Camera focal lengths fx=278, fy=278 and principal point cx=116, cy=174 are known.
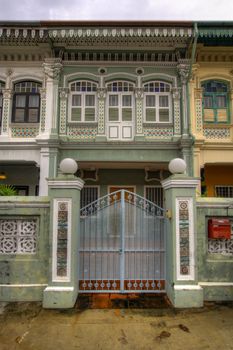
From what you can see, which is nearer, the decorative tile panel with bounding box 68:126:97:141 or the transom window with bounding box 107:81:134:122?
the decorative tile panel with bounding box 68:126:97:141

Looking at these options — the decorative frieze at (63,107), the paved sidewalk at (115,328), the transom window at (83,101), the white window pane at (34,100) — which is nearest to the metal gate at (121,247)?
the paved sidewalk at (115,328)

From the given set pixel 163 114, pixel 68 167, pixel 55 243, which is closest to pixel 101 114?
pixel 163 114

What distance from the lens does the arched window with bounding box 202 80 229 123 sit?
428 inches

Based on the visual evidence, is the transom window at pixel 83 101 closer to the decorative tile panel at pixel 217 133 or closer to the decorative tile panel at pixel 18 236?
the decorative tile panel at pixel 217 133

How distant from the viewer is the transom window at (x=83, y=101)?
10766mm

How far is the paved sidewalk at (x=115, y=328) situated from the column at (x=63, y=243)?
0.85 ft

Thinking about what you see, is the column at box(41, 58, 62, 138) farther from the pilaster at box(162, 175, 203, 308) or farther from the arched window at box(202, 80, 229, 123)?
the pilaster at box(162, 175, 203, 308)

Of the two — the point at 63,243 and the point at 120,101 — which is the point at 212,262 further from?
the point at 120,101

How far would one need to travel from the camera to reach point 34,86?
36.3ft

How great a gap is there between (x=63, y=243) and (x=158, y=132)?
22.3ft

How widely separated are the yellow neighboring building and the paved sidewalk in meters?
6.47

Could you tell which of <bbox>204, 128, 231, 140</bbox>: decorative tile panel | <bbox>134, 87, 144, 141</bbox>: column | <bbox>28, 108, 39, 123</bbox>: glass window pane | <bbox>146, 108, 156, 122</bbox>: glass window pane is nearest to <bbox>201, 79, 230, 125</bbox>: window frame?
<bbox>204, 128, 231, 140</bbox>: decorative tile panel

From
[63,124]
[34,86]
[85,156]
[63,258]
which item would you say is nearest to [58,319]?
[63,258]

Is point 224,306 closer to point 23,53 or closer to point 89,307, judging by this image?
point 89,307
